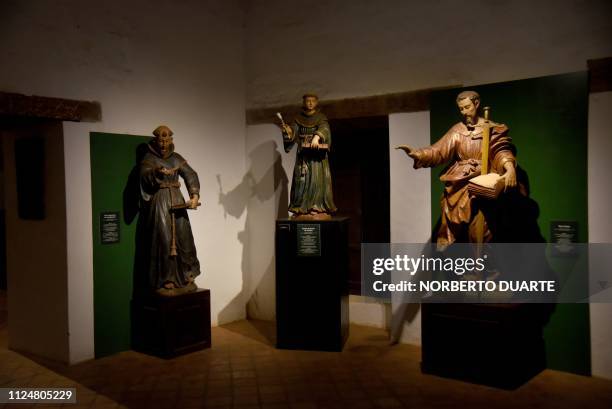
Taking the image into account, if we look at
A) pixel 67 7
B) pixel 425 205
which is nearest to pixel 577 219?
pixel 425 205

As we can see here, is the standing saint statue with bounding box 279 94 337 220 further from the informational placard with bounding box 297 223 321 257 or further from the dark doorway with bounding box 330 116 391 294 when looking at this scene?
the dark doorway with bounding box 330 116 391 294

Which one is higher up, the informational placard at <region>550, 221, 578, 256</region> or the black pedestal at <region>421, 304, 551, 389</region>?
the informational placard at <region>550, 221, 578, 256</region>

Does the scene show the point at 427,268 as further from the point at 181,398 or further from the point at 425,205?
the point at 181,398

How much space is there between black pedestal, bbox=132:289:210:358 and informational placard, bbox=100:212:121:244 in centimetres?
58

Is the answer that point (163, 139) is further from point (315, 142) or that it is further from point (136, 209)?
point (315, 142)

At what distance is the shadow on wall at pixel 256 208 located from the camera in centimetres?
600

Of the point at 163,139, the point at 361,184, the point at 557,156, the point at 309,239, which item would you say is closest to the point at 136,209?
the point at 163,139

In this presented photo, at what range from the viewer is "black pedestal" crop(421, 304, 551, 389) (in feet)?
12.9

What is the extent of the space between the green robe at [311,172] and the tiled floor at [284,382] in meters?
1.27

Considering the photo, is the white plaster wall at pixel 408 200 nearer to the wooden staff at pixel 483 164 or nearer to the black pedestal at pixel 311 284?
the black pedestal at pixel 311 284

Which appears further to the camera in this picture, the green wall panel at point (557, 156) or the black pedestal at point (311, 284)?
the black pedestal at point (311, 284)

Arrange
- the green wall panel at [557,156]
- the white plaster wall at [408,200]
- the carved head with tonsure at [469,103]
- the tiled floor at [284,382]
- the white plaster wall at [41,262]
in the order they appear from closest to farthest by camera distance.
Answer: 1. the tiled floor at [284,382]
2. the carved head with tonsure at [469,103]
3. the green wall panel at [557,156]
4. the white plaster wall at [41,262]
5. the white plaster wall at [408,200]

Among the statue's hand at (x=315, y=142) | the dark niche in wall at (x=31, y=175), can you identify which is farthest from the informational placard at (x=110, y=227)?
the statue's hand at (x=315, y=142)

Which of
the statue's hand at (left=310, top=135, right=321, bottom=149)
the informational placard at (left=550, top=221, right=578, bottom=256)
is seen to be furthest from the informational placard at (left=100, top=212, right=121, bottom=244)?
the informational placard at (left=550, top=221, right=578, bottom=256)
